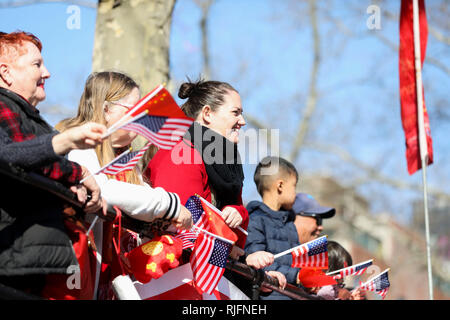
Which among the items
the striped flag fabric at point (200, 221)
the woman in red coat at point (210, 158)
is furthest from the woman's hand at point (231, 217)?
the striped flag fabric at point (200, 221)

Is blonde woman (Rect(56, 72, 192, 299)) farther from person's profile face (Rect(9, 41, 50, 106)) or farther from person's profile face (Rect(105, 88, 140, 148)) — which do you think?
person's profile face (Rect(9, 41, 50, 106))

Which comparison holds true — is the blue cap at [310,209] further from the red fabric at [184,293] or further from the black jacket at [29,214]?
the black jacket at [29,214]

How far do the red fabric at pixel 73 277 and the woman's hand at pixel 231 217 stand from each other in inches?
31.9

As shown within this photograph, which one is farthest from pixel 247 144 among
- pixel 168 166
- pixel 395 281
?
pixel 395 281

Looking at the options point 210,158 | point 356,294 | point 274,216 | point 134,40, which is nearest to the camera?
point 210,158

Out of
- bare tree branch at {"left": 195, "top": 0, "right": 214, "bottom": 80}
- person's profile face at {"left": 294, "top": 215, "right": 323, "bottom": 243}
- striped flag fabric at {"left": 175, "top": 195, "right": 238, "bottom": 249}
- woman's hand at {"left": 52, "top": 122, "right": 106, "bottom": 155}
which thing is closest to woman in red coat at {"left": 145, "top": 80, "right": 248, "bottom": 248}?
striped flag fabric at {"left": 175, "top": 195, "right": 238, "bottom": 249}

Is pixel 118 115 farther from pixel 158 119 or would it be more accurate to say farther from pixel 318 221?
pixel 318 221

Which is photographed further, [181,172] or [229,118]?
[229,118]

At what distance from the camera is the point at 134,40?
588 centimetres

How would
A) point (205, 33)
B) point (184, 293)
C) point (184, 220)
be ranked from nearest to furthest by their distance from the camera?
1. point (184, 220)
2. point (184, 293)
3. point (205, 33)

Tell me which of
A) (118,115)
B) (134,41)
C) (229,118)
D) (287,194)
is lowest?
(287,194)

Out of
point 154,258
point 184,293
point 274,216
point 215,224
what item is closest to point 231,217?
point 215,224

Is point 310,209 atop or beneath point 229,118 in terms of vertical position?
beneath

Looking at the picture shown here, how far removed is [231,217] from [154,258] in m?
0.58
